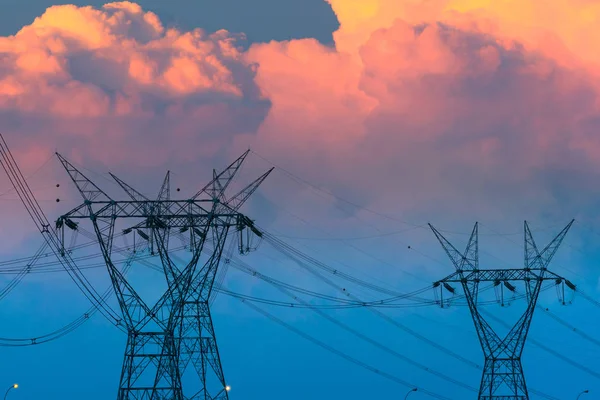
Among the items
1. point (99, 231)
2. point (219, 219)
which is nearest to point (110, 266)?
point (99, 231)

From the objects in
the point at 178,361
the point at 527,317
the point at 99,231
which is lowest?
the point at 178,361

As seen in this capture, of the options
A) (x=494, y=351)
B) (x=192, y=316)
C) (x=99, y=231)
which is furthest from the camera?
(x=494, y=351)

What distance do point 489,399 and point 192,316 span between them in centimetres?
3836

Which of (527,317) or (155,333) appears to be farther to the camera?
(527,317)

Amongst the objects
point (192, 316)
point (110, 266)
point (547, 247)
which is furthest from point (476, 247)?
point (110, 266)

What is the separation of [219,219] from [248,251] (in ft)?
13.3

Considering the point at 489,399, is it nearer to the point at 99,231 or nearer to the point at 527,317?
the point at 527,317

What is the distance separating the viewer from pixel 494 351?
5167 inches

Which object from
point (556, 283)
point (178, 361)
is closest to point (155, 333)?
point (178, 361)

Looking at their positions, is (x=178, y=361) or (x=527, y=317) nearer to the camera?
(x=178, y=361)

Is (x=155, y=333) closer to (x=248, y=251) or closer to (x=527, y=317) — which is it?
(x=248, y=251)

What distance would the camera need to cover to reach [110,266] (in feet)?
341

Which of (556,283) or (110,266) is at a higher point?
(556,283)

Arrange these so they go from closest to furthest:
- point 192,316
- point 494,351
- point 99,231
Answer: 1. point 99,231
2. point 192,316
3. point 494,351
